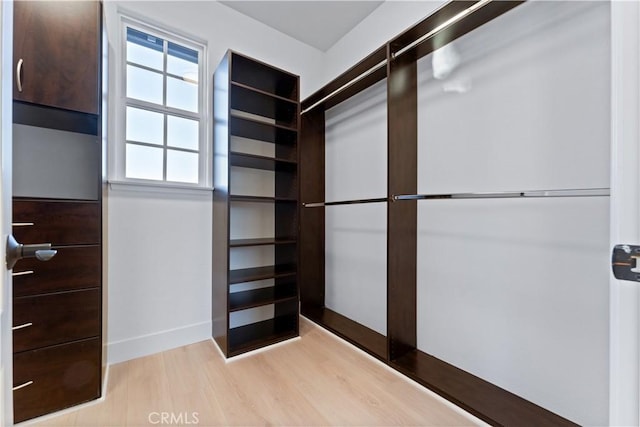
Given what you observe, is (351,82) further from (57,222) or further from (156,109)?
(57,222)

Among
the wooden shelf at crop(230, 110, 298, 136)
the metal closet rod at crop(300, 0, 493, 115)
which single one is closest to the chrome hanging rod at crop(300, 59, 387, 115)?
the metal closet rod at crop(300, 0, 493, 115)

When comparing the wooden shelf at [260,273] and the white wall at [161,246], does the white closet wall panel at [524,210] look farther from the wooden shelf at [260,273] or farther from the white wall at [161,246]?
the white wall at [161,246]

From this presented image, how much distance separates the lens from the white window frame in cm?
186

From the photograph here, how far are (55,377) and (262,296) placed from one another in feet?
3.97

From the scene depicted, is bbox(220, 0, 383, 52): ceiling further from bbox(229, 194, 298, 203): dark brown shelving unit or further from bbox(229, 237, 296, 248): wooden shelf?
bbox(229, 237, 296, 248): wooden shelf

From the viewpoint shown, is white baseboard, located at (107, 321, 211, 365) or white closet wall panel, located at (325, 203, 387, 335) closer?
white baseboard, located at (107, 321, 211, 365)

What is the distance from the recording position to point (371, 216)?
237 centimetres

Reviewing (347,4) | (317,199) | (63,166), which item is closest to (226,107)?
(63,166)

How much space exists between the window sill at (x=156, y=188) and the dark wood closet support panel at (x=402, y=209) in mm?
1430

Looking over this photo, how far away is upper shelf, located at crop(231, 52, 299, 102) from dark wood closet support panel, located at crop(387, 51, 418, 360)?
32.5 inches

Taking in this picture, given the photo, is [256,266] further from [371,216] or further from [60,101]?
[60,101]

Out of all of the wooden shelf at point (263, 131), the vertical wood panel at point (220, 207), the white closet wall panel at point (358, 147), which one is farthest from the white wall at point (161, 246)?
the white closet wall panel at point (358, 147)

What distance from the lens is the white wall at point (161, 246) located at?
1829 millimetres

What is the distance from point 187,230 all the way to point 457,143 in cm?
201
